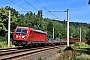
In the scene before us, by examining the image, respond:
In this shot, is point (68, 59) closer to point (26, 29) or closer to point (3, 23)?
point (26, 29)

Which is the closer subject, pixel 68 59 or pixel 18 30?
pixel 68 59

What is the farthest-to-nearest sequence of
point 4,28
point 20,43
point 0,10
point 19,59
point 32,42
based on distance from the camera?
point 0,10
point 4,28
point 32,42
point 20,43
point 19,59

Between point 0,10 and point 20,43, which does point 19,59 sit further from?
point 0,10

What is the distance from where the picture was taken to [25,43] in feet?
114

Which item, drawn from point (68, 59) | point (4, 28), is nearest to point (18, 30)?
point (68, 59)

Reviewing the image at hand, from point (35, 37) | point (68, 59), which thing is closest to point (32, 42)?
point (35, 37)

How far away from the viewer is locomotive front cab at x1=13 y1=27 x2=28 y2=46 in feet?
114

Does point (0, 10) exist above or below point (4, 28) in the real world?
above

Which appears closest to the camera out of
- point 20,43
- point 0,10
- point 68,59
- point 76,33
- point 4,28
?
point 68,59

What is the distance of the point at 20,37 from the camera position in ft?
114

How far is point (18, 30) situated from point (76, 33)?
109829 millimetres

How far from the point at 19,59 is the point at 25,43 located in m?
16.0

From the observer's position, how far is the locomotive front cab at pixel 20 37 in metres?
34.7

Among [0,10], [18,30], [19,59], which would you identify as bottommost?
[19,59]
